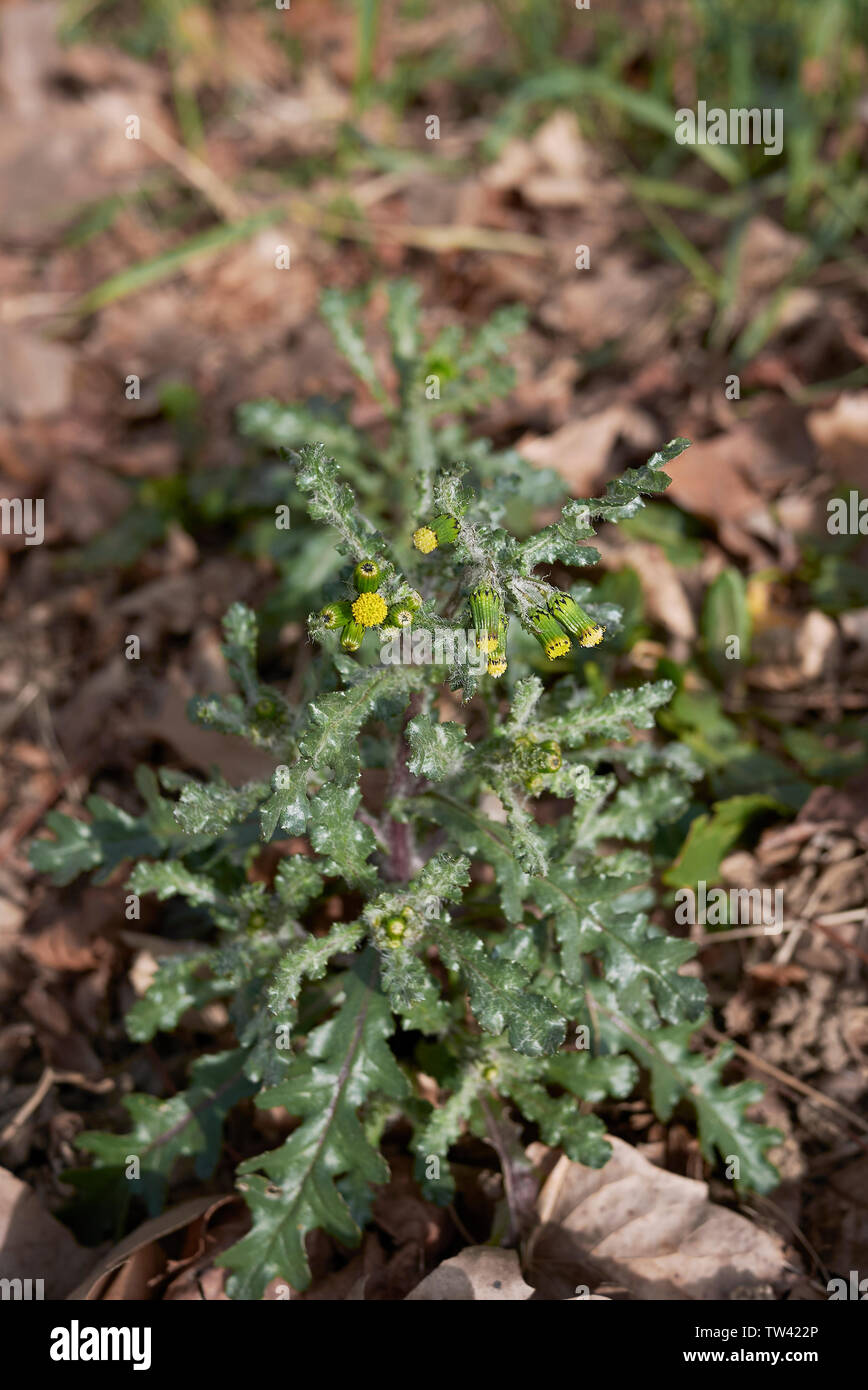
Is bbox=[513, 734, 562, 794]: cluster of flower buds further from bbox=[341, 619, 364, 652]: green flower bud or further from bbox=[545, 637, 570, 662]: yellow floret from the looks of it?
bbox=[341, 619, 364, 652]: green flower bud

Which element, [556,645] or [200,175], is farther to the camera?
[200,175]

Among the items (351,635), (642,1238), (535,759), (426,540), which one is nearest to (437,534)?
(426,540)

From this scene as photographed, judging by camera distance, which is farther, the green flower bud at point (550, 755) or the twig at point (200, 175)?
the twig at point (200, 175)

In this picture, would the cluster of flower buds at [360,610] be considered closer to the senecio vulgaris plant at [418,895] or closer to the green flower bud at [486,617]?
the senecio vulgaris plant at [418,895]

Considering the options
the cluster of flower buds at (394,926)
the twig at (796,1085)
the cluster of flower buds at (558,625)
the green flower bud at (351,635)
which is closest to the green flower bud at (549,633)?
the cluster of flower buds at (558,625)

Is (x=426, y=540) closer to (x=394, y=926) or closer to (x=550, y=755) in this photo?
(x=550, y=755)

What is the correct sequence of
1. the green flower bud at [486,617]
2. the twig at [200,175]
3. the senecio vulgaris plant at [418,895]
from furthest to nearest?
the twig at [200,175], the senecio vulgaris plant at [418,895], the green flower bud at [486,617]
